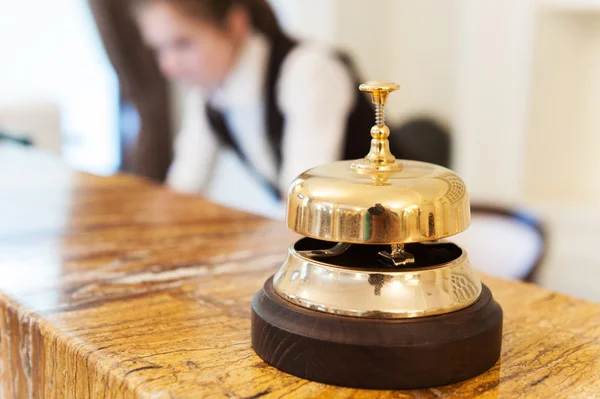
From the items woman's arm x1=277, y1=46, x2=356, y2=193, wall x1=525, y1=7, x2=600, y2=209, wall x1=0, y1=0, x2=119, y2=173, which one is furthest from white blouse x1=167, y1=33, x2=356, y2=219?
wall x1=0, y1=0, x2=119, y2=173

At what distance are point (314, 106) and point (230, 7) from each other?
0.65 metres

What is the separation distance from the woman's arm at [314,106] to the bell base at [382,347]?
5.04 feet

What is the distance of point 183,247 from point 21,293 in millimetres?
220

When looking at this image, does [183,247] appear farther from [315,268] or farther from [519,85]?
[519,85]

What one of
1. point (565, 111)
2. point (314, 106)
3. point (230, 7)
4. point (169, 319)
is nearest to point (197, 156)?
point (314, 106)

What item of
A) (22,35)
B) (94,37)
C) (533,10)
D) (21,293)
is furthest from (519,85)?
(21,293)

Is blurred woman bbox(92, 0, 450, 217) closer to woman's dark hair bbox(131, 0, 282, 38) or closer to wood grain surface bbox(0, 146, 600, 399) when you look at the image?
woman's dark hair bbox(131, 0, 282, 38)

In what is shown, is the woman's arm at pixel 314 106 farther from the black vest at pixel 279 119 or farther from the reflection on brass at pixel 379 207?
the reflection on brass at pixel 379 207

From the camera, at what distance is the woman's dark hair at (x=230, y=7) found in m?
2.34

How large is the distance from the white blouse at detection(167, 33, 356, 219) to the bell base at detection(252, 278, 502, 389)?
136 cm

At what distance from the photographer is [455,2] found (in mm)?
3246

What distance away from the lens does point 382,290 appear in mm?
497

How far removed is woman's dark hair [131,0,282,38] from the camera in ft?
7.66

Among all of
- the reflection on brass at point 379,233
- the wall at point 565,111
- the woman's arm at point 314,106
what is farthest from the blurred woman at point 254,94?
the reflection on brass at point 379,233
